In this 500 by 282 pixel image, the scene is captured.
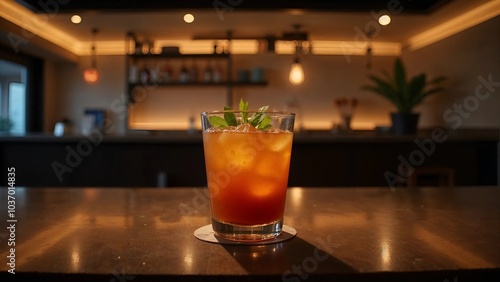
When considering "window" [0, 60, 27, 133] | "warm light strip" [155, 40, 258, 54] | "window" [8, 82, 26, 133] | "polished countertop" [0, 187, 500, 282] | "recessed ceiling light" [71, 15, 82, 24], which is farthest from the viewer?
"warm light strip" [155, 40, 258, 54]

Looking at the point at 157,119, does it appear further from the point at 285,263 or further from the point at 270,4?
the point at 285,263

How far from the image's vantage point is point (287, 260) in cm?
55

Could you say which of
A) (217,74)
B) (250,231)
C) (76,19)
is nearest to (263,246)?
(250,231)

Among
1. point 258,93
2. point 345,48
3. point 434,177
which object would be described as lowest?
point 434,177

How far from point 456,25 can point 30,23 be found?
479cm

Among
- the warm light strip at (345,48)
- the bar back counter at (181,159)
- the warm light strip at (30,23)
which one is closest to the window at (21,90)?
the warm light strip at (30,23)

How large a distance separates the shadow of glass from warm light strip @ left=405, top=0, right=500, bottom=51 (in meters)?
3.99

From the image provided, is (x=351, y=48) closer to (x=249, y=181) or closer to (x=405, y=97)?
(x=405, y=97)

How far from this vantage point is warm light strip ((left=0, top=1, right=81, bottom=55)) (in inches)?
153

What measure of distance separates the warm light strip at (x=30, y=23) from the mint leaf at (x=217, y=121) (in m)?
4.05

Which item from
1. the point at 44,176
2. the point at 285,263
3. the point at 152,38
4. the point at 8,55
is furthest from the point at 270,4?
the point at 285,263

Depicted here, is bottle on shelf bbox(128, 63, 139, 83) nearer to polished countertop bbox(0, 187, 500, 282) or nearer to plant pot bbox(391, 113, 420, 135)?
plant pot bbox(391, 113, 420, 135)

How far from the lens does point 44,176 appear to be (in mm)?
3145

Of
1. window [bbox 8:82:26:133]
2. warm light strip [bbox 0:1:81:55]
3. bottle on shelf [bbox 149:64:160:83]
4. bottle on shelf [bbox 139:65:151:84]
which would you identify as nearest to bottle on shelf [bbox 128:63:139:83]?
bottle on shelf [bbox 139:65:151:84]
